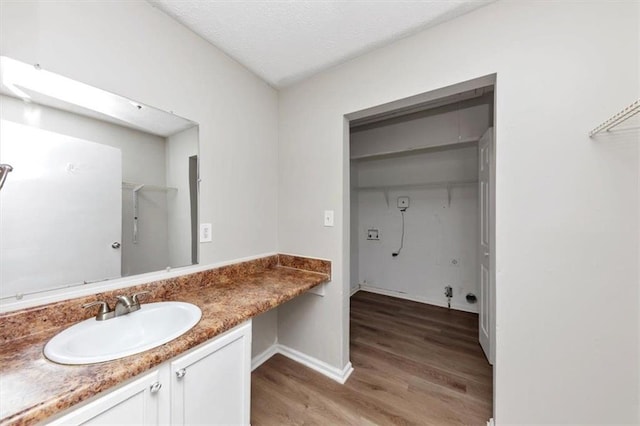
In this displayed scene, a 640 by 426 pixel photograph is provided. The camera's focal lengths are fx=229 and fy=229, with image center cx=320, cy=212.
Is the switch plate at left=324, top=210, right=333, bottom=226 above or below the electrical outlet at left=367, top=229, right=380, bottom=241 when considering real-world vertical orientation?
above

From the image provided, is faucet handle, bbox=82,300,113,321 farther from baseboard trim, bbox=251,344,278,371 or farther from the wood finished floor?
baseboard trim, bbox=251,344,278,371

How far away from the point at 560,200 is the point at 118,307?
2148 millimetres

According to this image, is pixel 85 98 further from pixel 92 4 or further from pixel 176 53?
pixel 176 53

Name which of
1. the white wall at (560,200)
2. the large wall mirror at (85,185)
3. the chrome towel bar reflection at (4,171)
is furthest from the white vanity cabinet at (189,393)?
the white wall at (560,200)

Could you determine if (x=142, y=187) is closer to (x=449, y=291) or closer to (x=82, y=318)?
(x=82, y=318)

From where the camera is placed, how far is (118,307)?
3.45ft

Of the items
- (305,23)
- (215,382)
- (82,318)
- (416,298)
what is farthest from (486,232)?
(82,318)

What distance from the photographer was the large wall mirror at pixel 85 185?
912 millimetres

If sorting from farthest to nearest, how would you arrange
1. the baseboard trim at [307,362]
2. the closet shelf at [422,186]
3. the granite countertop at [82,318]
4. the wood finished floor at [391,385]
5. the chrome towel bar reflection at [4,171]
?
1. the closet shelf at [422,186]
2. the baseboard trim at [307,362]
3. the wood finished floor at [391,385]
4. the chrome towel bar reflection at [4,171]
5. the granite countertop at [82,318]

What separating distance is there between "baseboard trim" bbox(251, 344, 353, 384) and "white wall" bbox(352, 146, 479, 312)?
74.2 inches

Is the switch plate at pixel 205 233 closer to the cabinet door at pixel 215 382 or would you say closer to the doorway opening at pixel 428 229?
the cabinet door at pixel 215 382

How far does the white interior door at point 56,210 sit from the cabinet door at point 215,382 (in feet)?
2.16

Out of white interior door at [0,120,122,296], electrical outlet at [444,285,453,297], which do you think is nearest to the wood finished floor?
electrical outlet at [444,285,453,297]

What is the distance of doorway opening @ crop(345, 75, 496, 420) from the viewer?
2.12 m
